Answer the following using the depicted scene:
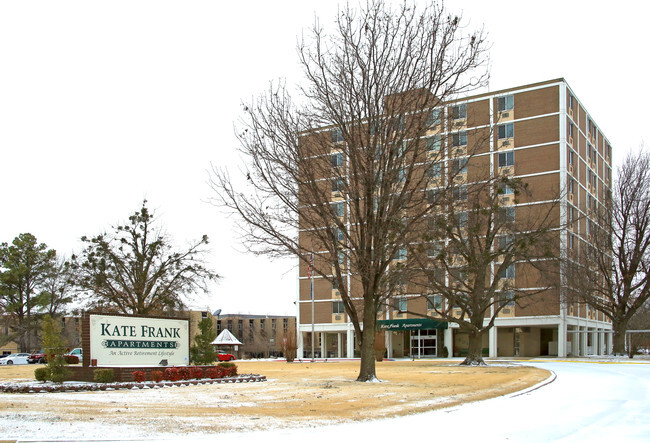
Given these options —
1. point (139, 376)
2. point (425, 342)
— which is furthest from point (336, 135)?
point (425, 342)

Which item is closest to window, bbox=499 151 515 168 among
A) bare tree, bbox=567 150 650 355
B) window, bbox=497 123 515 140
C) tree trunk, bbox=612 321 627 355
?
window, bbox=497 123 515 140

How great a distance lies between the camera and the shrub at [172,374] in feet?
78.3

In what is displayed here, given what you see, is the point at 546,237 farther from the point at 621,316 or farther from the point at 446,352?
the point at 446,352

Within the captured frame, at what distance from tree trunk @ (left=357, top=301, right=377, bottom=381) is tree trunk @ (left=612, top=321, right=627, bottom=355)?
38571 mm

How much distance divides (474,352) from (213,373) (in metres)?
19.0

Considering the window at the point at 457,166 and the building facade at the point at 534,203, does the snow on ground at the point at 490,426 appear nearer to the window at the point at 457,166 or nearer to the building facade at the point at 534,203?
Result: the window at the point at 457,166

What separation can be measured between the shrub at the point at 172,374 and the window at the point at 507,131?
51.3 metres

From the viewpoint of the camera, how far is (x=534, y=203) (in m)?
63.4

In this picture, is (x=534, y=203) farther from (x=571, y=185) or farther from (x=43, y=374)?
(x=43, y=374)

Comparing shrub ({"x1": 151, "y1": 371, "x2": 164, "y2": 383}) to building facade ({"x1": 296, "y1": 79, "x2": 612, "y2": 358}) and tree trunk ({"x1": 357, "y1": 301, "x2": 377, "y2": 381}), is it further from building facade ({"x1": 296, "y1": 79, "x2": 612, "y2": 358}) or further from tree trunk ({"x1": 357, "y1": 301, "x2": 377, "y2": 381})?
building facade ({"x1": 296, "y1": 79, "x2": 612, "y2": 358})

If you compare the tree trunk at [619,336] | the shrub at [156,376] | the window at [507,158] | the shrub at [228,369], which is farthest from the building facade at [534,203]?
the shrub at [156,376]

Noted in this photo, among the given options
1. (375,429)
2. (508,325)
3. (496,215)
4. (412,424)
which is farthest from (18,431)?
(508,325)

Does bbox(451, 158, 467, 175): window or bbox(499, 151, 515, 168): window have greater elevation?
bbox(499, 151, 515, 168): window

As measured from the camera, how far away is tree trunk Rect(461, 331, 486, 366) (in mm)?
39250
